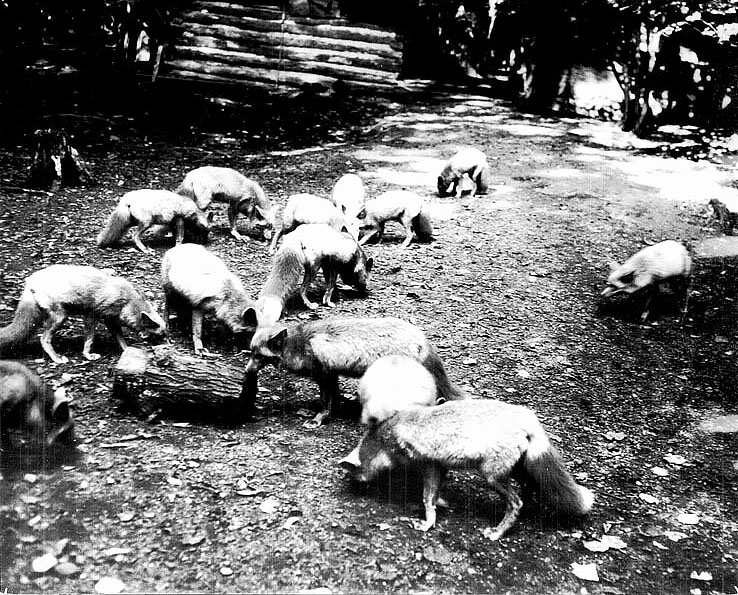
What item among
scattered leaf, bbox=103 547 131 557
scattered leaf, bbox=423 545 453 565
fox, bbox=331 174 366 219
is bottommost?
scattered leaf, bbox=103 547 131 557

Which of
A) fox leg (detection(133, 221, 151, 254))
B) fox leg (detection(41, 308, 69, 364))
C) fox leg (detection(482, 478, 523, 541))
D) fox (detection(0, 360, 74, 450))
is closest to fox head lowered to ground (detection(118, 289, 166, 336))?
fox leg (detection(41, 308, 69, 364))

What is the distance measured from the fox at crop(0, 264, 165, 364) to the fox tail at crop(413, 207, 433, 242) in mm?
3904

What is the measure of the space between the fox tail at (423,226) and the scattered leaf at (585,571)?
5389 millimetres

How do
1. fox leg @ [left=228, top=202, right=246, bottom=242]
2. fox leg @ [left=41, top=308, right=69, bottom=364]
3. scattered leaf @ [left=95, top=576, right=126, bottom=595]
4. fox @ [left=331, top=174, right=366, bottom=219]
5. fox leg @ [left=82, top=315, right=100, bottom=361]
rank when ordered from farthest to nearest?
1. fox @ [left=331, top=174, right=366, bottom=219]
2. fox leg @ [left=228, top=202, right=246, bottom=242]
3. fox leg @ [left=82, top=315, right=100, bottom=361]
4. fox leg @ [left=41, top=308, right=69, bottom=364]
5. scattered leaf @ [left=95, top=576, right=126, bottom=595]

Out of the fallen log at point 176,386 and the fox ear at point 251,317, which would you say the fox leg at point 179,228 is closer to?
the fox ear at point 251,317

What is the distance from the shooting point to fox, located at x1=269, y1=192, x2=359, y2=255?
7852 millimetres

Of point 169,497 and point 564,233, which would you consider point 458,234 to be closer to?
point 564,233

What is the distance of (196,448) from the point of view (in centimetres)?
449

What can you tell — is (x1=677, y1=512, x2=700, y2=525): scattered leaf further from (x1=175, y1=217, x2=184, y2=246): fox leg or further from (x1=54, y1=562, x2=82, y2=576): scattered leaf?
(x1=175, y1=217, x2=184, y2=246): fox leg

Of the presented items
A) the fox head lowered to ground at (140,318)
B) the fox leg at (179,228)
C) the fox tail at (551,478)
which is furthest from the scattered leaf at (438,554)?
the fox leg at (179,228)

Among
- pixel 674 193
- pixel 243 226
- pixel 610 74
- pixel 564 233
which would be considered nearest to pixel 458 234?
pixel 564 233

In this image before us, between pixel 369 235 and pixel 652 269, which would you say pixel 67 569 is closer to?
pixel 652 269

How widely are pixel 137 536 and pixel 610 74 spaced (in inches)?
599

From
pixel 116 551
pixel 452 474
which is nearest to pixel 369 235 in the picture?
pixel 452 474
